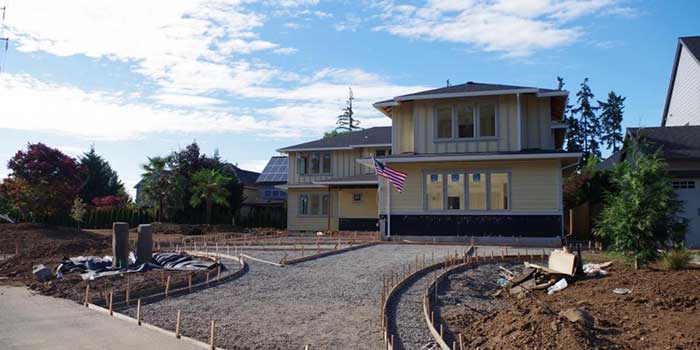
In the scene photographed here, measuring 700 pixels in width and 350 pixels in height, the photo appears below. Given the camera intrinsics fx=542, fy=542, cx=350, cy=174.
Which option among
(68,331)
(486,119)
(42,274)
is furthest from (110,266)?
(486,119)

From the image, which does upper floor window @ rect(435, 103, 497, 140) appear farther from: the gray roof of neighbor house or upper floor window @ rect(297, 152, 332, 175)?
upper floor window @ rect(297, 152, 332, 175)

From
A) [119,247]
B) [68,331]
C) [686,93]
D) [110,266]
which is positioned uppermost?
[686,93]

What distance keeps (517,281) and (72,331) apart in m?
8.10

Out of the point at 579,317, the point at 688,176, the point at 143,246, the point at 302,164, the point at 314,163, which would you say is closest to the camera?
the point at 579,317

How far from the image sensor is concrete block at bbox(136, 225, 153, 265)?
45.2 feet

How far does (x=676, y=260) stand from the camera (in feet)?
35.5

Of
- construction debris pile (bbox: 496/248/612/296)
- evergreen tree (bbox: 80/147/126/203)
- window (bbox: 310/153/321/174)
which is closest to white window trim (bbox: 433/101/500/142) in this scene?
construction debris pile (bbox: 496/248/612/296)

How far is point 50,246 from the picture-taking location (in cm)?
1716

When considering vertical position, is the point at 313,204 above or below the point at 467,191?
below

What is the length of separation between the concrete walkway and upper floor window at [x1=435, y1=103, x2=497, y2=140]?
590 inches

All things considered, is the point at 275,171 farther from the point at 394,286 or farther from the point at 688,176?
the point at 394,286

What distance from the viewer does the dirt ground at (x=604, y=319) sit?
6277 millimetres

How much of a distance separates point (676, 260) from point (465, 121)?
1115 centimetres

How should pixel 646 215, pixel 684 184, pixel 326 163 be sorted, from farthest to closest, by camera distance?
pixel 326 163 < pixel 684 184 < pixel 646 215
